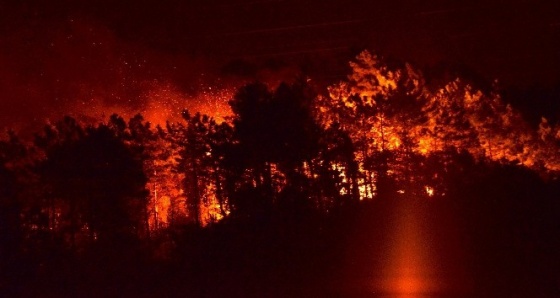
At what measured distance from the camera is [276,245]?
24.7 metres

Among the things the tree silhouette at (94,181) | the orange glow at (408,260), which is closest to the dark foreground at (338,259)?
the orange glow at (408,260)

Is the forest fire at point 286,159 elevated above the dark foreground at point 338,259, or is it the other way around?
the forest fire at point 286,159

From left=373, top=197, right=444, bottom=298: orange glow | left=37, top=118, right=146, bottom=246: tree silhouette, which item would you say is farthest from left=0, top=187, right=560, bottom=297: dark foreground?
left=37, top=118, right=146, bottom=246: tree silhouette

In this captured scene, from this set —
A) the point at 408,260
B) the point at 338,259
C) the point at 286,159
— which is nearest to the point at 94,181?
the point at 286,159

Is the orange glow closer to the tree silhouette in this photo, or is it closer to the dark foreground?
the dark foreground

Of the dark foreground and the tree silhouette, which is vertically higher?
the tree silhouette

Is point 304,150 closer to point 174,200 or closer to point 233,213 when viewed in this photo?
point 233,213

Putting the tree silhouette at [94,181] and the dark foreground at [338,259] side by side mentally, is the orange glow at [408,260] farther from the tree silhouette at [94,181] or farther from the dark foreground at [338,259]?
the tree silhouette at [94,181]

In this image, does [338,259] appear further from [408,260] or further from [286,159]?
[286,159]

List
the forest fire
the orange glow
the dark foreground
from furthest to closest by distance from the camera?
the forest fire, the dark foreground, the orange glow

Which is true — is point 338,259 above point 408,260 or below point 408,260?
above

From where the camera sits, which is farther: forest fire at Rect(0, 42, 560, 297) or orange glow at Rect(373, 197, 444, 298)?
forest fire at Rect(0, 42, 560, 297)

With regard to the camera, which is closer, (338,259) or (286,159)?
(338,259)

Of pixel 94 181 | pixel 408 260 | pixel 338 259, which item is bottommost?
pixel 408 260
